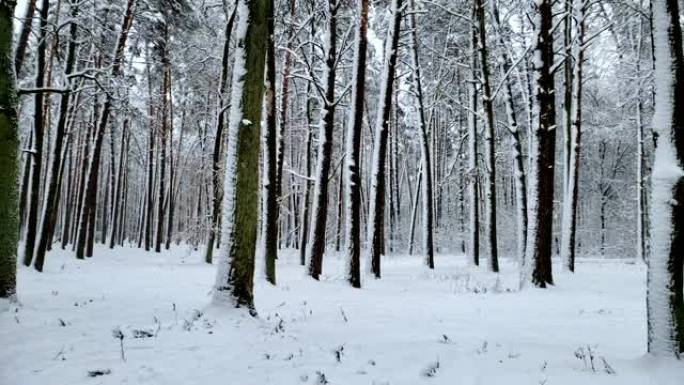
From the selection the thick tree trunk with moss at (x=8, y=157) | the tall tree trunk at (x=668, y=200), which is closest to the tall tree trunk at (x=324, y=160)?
the thick tree trunk with moss at (x=8, y=157)

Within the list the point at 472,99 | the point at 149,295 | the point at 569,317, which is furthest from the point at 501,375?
the point at 472,99

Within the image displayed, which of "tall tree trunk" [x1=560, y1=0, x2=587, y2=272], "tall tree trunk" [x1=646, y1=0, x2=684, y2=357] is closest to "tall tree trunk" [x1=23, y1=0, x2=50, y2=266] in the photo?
"tall tree trunk" [x1=646, y1=0, x2=684, y2=357]

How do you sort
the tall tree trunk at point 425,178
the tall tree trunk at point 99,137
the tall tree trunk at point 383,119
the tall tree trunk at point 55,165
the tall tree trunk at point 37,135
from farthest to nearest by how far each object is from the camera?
the tall tree trunk at point 425,178, the tall tree trunk at point 99,137, the tall tree trunk at point 55,165, the tall tree trunk at point 383,119, the tall tree trunk at point 37,135

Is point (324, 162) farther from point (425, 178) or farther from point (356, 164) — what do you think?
point (425, 178)

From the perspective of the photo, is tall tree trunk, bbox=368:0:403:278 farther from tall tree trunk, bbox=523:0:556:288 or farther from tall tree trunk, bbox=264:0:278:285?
tall tree trunk, bbox=523:0:556:288

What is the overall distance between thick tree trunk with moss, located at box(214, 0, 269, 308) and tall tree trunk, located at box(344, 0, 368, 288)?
4.71 metres

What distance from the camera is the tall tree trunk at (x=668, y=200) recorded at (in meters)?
Result: 3.89

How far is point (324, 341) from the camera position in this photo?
4.96 metres

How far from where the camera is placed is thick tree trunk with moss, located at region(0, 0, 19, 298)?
585 cm

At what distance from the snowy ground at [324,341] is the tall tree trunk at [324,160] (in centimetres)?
300

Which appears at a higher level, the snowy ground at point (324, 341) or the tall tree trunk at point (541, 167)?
the tall tree trunk at point (541, 167)

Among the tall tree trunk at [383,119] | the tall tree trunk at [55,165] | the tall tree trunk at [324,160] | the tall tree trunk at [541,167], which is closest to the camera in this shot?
the tall tree trunk at [541,167]

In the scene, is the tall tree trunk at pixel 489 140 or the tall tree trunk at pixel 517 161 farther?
the tall tree trunk at pixel 489 140

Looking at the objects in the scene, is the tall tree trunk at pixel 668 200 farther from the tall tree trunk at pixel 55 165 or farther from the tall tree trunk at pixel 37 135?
the tall tree trunk at pixel 55 165
